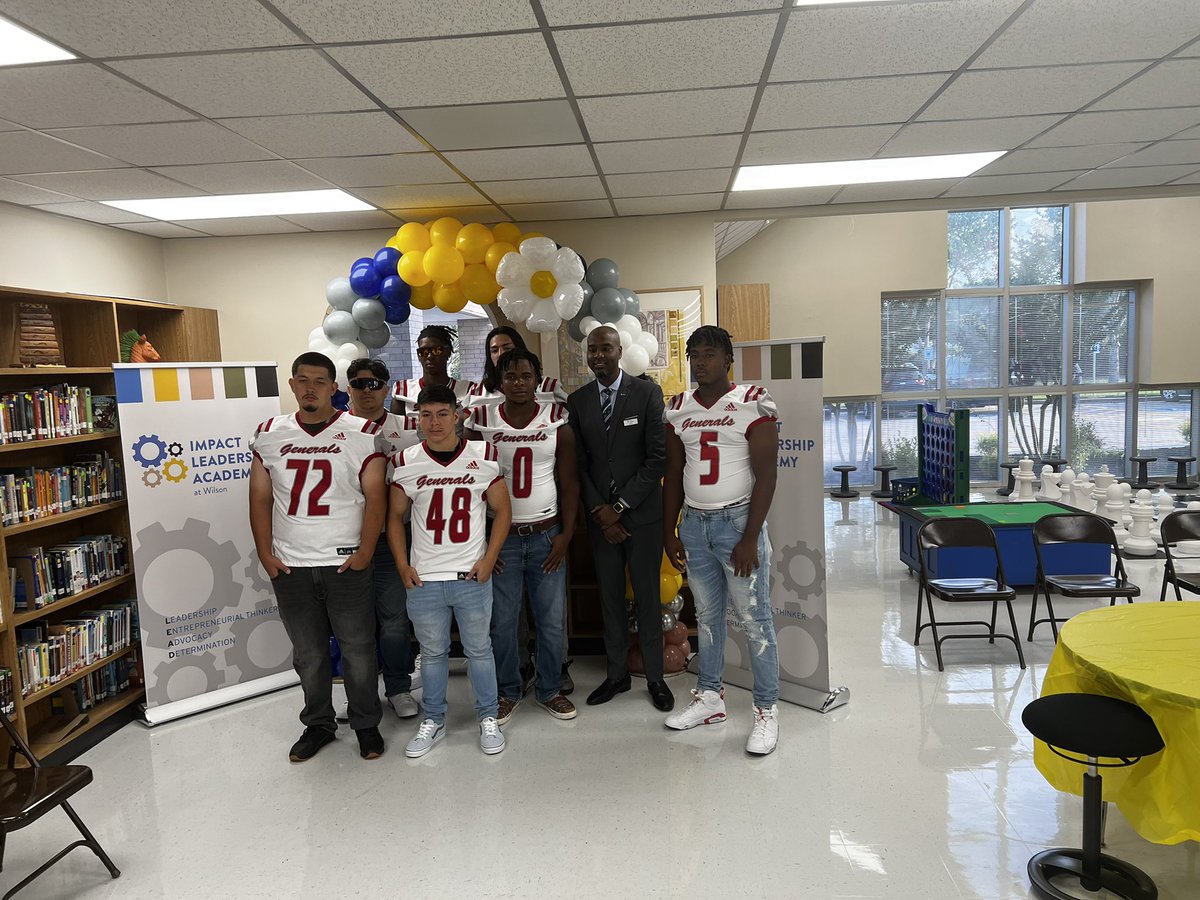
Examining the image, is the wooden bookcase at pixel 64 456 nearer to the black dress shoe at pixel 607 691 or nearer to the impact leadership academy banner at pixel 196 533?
the impact leadership academy banner at pixel 196 533

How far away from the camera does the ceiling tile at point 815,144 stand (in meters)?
3.76

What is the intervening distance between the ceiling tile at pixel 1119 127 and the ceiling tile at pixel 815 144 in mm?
942

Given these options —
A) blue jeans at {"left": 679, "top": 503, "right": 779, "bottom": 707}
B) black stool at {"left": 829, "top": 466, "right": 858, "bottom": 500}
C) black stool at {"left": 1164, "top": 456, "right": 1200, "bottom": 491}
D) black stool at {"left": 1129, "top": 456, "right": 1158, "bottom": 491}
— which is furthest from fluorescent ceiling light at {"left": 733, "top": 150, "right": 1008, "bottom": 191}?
black stool at {"left": 1164, "top": 456, "right": 1200, "bottom": 491}

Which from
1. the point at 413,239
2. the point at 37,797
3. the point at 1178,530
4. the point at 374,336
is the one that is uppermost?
the point at 413,239

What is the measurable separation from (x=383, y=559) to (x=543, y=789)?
1.39 metres

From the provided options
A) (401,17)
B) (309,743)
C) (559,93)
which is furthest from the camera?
(309,743)

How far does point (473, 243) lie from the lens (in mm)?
4594

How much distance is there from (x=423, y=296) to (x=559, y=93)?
2031 millimetres

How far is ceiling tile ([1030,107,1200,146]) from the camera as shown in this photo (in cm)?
373

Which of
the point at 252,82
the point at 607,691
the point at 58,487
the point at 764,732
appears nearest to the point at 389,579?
the point at 607,691

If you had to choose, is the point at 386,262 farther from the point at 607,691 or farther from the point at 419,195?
the point at 607,691

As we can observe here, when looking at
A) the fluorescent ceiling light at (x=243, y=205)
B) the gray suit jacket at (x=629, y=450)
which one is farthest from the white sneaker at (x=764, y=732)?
the fluorescent ceiling light at (x=243, y=205)

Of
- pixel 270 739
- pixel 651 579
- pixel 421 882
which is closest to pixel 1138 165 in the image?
pixel 651 579

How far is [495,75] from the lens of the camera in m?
2.83
